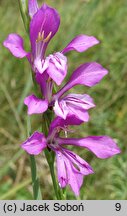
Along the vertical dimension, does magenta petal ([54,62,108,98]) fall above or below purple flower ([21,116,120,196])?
above

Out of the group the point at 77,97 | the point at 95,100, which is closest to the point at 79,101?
the point at 77,97

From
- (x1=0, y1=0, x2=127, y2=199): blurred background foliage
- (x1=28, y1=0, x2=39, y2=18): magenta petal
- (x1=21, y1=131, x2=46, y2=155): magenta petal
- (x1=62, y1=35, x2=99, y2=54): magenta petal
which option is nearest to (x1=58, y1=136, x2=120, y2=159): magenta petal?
(x1=21, y1=131, x2=46, y2=155): magenta petal

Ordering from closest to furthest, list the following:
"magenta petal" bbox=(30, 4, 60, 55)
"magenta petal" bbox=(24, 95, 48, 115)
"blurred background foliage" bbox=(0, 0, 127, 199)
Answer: "magenta petal" bbox=(24, 95, 48, 115) < "magenta petal" bbox=(30, 4, 60, 55) < "blurred background foliage" bbox=(0, 0, 127, 199)

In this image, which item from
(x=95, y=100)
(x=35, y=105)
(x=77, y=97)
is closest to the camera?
(x=35, y=105)

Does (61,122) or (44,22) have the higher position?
(44,22)

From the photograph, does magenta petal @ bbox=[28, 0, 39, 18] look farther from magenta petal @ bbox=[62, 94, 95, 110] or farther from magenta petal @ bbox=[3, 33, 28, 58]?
magenta petal @ bbox=[62, 94, 95, 110]

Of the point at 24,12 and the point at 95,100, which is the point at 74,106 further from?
the point at 95,100

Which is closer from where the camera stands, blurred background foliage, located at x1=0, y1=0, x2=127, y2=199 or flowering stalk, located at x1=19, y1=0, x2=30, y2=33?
flowering stalk, located at x1=19, y1=0, x2=30, y2=33

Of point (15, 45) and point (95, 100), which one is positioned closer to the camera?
point (15, 45)
